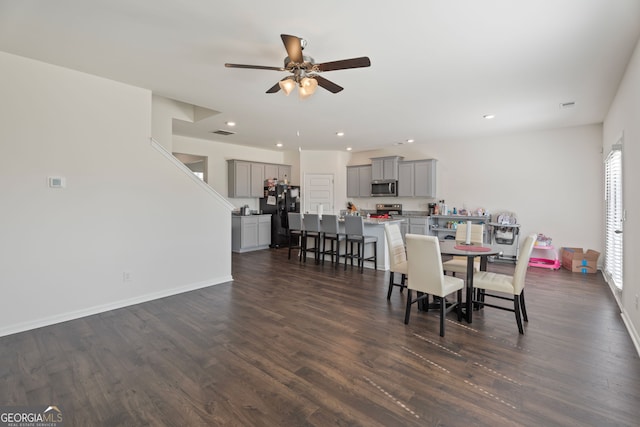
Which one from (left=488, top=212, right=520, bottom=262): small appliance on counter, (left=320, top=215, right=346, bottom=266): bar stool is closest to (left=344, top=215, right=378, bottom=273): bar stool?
(left=320, top=215, right=346, bottom=266): bar stool

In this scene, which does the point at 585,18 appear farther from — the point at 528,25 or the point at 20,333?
the point at 20,333

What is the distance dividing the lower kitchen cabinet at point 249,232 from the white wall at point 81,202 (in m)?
3.15

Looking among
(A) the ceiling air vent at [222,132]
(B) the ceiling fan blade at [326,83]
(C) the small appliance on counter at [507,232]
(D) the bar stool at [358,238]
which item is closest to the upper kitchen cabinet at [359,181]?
(D) the bar stool at [358,238]

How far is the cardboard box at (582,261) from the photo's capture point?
5.34m

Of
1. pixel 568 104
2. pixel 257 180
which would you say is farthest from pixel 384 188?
pixel 568 104

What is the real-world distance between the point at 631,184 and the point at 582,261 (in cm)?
314

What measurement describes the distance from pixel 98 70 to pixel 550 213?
7.73m

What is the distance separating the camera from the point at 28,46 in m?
2.81

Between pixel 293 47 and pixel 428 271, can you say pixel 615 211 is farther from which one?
pixel 293 47

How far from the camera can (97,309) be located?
3482 mm

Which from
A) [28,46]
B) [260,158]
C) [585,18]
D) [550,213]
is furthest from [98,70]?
[550,213]

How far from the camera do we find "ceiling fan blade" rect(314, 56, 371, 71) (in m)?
2.40

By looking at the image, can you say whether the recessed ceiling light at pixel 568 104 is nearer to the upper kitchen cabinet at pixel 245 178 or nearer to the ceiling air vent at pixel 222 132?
the ceiling air vent at pixel 222 132

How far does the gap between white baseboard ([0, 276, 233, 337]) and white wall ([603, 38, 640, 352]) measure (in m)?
4.94
